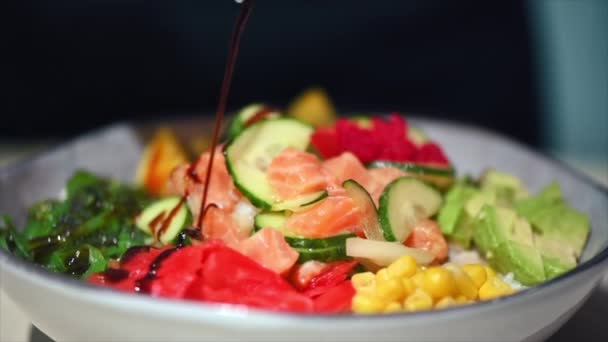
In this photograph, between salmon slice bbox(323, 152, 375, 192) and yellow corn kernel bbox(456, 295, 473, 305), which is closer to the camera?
yellow corn kernel bbox(456, 295, 473, 305)

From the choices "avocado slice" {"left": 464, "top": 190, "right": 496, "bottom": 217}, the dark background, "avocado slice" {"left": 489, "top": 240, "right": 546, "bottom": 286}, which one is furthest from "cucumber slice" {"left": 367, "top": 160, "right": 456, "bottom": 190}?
the dark background

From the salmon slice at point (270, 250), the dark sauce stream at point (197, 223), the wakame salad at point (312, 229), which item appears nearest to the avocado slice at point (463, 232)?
the wakame salad at point (312, 229)

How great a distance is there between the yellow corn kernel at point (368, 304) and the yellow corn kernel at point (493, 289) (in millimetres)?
329

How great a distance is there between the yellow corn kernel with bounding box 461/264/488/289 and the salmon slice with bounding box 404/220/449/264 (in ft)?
0.67

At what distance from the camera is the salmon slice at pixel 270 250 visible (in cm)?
188

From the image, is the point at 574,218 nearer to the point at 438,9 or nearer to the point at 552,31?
the point at 438,9

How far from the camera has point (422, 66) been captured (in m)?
5.38

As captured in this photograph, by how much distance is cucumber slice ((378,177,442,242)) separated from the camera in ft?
6.94

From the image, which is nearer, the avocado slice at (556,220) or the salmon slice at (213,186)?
the salmon slice at (213,186)

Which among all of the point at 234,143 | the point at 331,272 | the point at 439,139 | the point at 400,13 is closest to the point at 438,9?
the point at 400,13

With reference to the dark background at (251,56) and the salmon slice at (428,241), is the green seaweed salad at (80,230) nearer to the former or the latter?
the salmon slice at (428,241)

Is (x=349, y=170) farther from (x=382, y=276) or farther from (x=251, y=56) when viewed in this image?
(x=251, y=56)

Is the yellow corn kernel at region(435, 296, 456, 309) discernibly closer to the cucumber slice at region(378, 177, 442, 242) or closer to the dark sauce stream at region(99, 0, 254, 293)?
the cucumber slice at region(378, 177, 442, 242)

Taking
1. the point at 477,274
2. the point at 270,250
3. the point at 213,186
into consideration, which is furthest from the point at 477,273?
the point at 213,186
